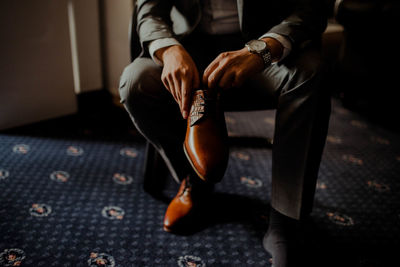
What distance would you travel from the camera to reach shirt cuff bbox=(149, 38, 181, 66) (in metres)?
0.75

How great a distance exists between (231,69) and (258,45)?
10 centimetres

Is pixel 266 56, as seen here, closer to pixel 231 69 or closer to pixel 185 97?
pixel 231 69

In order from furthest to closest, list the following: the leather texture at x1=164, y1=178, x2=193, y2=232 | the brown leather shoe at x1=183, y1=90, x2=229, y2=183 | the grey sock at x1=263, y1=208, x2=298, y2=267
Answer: the leather texture at x1=164, y1=178, x2=193, y2=232 < the grey sock at x1=263, y1=208, x2=298, y2=267 < the brown leather shoe at x1=183, y1=90, x2=229, y2=183

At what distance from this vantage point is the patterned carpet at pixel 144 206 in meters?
0.76

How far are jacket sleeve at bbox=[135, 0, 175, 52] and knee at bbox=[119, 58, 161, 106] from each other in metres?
0.08

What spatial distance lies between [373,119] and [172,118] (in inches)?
55.8

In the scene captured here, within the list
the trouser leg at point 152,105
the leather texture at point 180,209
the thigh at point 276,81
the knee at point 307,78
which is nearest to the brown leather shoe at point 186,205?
the leather texture at point 180,209

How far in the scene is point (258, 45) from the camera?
0.69 meters

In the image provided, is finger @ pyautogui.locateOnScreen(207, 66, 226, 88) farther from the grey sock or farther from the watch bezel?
the grey sock

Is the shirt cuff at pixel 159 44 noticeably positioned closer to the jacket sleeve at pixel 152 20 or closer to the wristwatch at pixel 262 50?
the jacket sleeve at pixel 152 20

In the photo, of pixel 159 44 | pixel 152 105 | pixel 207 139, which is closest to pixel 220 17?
pixel 159 44

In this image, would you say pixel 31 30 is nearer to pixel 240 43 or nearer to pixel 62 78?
pixel 62 78

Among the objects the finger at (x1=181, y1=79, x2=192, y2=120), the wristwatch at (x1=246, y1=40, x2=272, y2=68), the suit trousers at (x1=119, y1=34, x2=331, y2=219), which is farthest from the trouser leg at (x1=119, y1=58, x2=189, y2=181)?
the wristwatch at (x1=246, y1=40, x2=272, y2=68)

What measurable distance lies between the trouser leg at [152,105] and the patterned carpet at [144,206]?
254 mm
